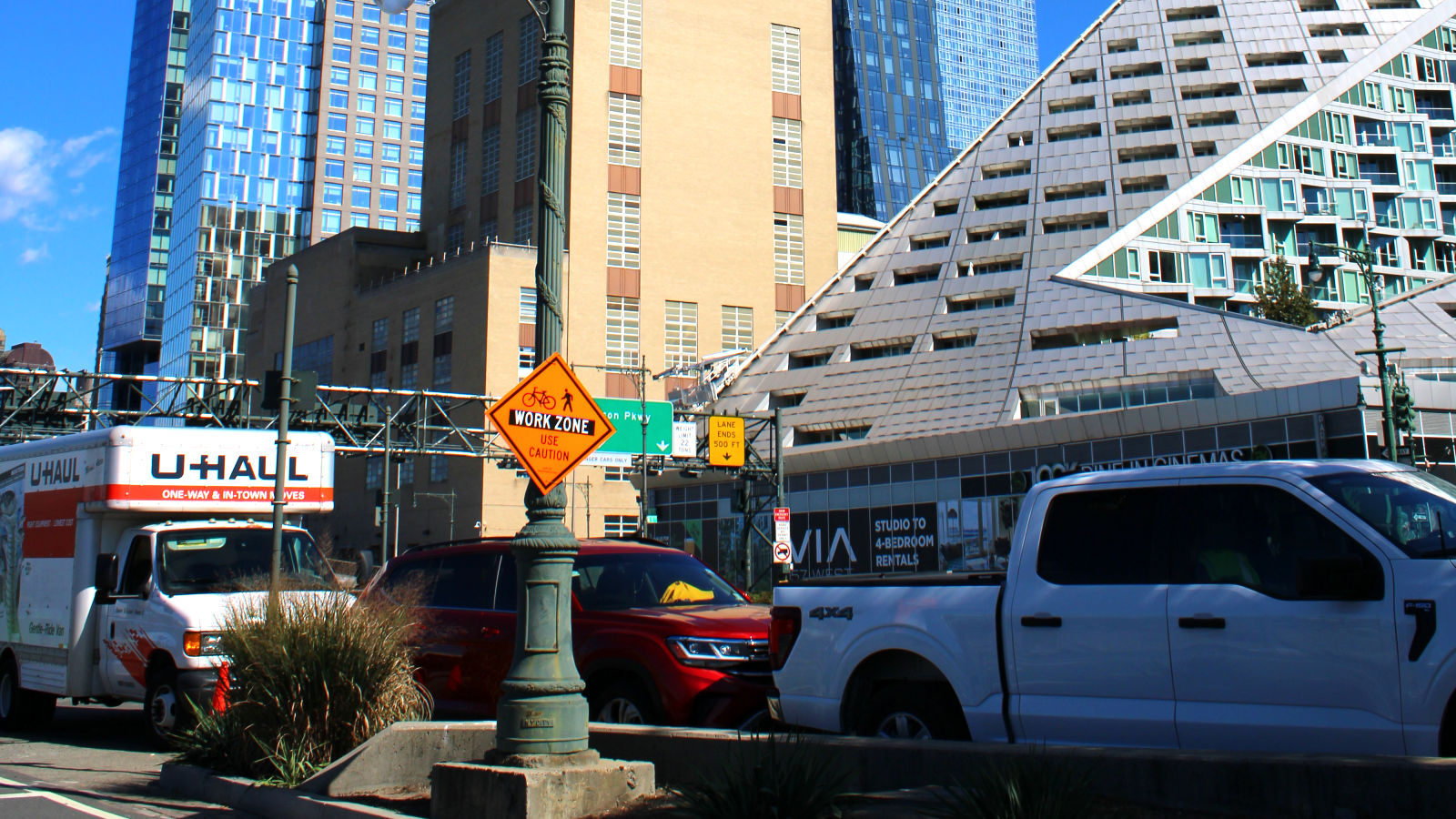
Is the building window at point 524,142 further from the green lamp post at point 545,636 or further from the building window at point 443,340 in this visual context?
the green lamp post at point 545,636

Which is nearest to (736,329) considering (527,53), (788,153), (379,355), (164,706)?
(788,153)

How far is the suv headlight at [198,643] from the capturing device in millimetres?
11547

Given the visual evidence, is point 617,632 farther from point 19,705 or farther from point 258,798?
point 19,705

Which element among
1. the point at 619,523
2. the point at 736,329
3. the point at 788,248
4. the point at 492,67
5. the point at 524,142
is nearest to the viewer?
the point at 619,523

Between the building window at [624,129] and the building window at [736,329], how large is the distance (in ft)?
33.0

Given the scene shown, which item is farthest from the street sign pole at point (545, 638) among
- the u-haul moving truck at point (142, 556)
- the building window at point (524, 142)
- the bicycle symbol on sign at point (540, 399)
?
the building window at point (524, 142)

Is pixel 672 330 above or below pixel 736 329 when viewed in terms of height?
below

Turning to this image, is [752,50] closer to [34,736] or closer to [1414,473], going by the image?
[34,736]

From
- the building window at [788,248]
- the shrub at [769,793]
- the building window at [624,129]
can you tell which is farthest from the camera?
the building window at [788,248]

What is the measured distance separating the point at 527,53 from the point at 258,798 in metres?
66.4

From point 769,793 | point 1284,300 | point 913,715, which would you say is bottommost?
point 769,793

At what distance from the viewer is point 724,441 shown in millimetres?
42000

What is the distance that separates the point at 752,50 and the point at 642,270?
16320 millimetres

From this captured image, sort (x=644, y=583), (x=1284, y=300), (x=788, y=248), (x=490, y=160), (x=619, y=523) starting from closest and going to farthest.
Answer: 1. (x=644, y=583)
2. (x=1284, y=300)
3. (x=619, y=523)
4. (x=788, y=248)
5. (x=490, y=160)
